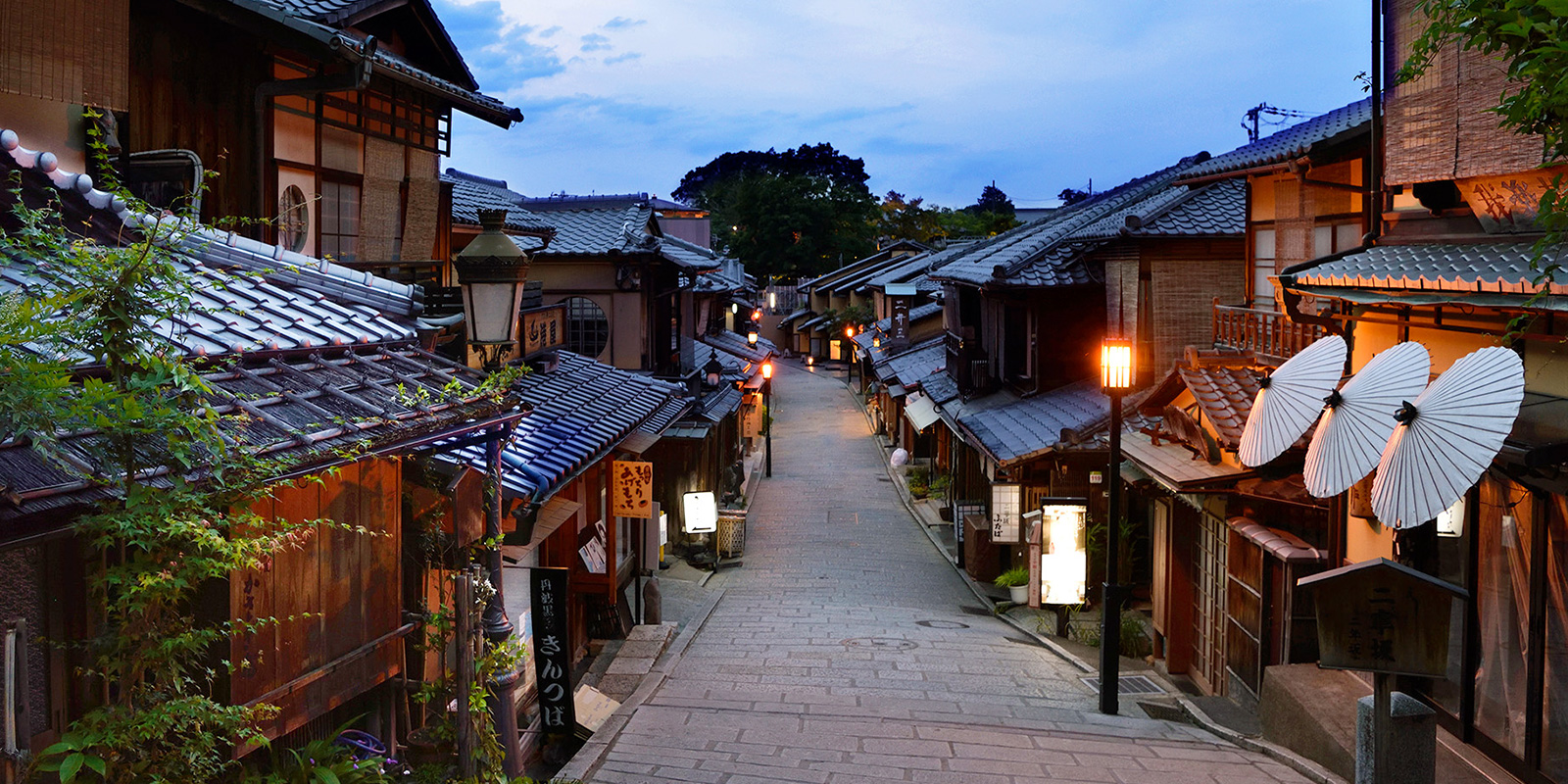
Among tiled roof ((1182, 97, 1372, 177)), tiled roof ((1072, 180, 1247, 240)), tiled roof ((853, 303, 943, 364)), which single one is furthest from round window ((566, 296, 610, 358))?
tiled roof ((853, 303, 943, 364))

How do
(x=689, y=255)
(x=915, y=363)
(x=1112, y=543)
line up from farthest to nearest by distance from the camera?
(x=915, y=363) < (x=689, y=255) < (x=1112, y=543)

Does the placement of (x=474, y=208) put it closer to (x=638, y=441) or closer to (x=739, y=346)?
(x=638, y=441)

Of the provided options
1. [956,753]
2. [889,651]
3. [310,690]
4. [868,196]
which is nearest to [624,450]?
[889,651]

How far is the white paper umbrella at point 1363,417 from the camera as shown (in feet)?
28.3

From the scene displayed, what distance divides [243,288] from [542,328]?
1157cm

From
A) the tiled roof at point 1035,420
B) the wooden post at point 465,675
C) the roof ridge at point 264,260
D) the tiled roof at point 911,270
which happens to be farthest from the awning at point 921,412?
the wooden post at point 465,675

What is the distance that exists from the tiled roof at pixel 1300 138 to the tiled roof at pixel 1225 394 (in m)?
3.09

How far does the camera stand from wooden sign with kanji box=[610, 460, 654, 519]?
1884 centimetres

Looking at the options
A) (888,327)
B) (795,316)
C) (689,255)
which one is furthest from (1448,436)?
(795,316)

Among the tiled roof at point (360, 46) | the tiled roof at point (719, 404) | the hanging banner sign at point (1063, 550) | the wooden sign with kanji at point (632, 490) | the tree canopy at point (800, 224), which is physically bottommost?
the hanging banner sign at point (1063, 550)

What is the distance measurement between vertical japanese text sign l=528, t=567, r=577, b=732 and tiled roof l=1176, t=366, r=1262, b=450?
826 cm

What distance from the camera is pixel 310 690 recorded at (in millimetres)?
7328

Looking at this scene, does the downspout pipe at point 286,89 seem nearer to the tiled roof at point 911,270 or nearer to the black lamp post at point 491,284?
the black lamp post at point 491,284

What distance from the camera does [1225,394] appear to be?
47.8ft
